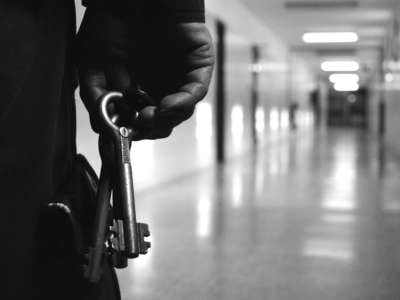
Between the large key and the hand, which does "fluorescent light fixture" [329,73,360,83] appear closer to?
the hand

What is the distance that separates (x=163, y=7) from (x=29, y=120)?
0.93 ft

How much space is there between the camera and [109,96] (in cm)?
94

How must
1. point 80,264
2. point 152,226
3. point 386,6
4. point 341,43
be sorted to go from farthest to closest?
point 341,43
point 386,6
point 152,226
point 80,264

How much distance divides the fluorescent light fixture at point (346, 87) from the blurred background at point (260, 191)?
75.9 ft

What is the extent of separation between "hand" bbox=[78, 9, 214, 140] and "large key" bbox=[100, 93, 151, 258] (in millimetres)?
68

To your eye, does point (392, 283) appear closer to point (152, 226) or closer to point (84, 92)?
point (152, 226)

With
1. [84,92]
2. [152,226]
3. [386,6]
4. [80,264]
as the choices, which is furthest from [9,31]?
[386,6]

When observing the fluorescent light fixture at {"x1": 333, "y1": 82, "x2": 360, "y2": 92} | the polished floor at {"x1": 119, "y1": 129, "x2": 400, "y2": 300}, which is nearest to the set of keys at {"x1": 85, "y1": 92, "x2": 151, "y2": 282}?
the polished floor at {"x1": 119, "y1": 129, "x2": 400, "y2": 300}

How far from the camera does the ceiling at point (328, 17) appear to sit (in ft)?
37.9

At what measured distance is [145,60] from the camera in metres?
1.06

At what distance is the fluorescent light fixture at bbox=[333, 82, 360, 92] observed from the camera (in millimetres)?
40250

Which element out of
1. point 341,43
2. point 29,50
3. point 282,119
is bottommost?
point 282,119

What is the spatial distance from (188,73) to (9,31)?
29 cm

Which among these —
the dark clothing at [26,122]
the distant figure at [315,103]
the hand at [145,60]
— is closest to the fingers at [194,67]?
the hand at [145,60]
